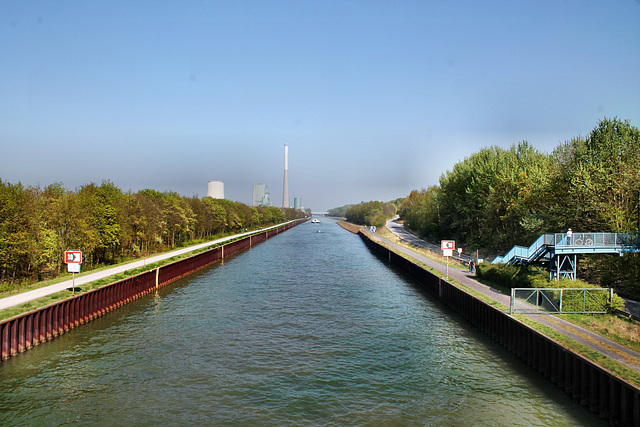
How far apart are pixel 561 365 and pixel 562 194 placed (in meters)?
26.1

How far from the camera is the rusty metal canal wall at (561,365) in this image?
1286cm

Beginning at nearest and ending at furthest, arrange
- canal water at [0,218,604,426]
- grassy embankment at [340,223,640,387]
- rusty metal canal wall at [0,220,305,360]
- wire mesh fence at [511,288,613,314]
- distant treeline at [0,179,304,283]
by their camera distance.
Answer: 1. grassy embankment at [340,223,640,387]
2. canal water at [0,218,604,426]
3. rusty metal canal wall at [0,220,305,360]
4. wire mesh fence at [511,288,613,314]
5. distant treeline at [0,179,304,283]

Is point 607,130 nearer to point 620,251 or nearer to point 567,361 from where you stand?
point 620,251

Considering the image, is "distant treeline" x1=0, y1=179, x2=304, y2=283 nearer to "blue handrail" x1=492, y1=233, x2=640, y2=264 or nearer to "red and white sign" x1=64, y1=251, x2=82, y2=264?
"red and white sign" x1=64, y1=251, x2=82, y2=264

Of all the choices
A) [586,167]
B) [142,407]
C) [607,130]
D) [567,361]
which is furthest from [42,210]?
[607,130]

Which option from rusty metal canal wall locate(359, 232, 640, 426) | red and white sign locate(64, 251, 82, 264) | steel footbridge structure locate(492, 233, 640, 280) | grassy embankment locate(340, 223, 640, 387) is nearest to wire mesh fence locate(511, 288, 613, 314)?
grassy embankment locate(340, 223, 640, 387)

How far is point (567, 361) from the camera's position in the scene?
15.9 metres

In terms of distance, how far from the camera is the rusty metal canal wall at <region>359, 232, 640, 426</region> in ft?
42.2

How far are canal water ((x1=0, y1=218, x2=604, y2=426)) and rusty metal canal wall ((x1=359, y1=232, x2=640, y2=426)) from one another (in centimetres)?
51

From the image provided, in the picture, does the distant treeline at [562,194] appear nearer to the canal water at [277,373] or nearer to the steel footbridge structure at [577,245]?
the steel footbridge structure at [577,245]

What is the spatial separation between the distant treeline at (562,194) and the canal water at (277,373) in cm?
1483

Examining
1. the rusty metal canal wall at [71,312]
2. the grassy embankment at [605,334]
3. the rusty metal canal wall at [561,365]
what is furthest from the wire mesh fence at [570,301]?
the rusty metal canal wall at [71,312]

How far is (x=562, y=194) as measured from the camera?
37656mm

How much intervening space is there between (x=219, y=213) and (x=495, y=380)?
90.1 meters
